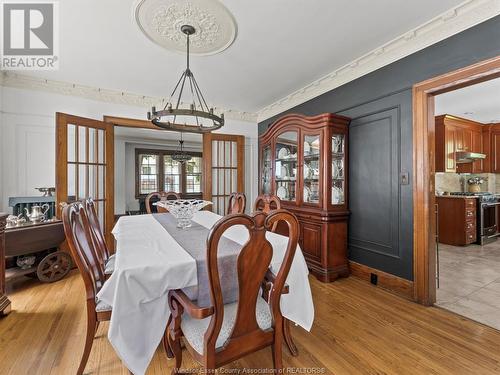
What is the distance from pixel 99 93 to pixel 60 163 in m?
1.28

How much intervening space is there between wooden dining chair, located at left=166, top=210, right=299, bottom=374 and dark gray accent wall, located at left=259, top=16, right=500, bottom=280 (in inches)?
73.2

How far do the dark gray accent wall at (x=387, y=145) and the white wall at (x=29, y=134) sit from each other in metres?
3.77

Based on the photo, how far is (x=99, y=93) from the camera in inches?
147

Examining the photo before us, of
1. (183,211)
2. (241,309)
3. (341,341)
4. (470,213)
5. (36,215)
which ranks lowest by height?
(341,341)

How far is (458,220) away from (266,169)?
3.63 meters

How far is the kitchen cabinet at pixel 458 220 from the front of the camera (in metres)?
4.38

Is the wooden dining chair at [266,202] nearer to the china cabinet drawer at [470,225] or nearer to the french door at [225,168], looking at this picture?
the french door at [225,168]

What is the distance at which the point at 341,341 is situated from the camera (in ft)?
5.87

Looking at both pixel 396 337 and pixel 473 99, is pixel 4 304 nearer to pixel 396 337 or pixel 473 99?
pixel 396 337

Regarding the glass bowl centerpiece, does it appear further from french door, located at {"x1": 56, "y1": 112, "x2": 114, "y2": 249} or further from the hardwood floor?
french door, located at {"x1": 56, "y1": 112, "x2": 114, "y2": 249}

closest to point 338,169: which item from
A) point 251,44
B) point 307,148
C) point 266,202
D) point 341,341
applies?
point 307,148

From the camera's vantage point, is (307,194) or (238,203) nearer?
(238,203)

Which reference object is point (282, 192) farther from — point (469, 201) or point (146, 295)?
point (469, 201)

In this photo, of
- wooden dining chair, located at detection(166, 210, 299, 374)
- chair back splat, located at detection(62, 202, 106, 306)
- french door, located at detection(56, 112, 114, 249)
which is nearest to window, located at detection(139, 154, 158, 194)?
french door, located at detection(56, 112, 114, 249)
